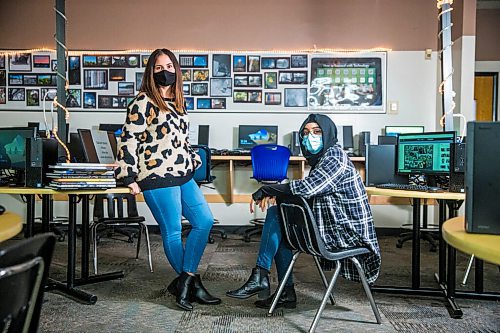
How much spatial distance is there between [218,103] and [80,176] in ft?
11.3

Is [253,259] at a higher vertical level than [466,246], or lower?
lower

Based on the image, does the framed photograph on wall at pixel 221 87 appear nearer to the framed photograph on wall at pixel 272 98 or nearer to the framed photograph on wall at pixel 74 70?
the framed photograph on wall at pixel 272 98

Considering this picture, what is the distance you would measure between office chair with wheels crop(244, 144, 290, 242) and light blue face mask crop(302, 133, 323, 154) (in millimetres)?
2468

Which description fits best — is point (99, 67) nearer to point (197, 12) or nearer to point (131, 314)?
point (197, 12)

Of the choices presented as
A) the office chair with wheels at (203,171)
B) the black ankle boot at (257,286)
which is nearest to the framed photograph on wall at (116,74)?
the office chair with wheels at (203,171)

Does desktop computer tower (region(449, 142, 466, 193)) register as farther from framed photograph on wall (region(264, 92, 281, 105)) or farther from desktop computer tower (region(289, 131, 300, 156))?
framed photograph on wall (region(264, 92, 281, 105))

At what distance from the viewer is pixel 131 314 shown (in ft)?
9.93

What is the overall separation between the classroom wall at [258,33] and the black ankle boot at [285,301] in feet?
11.1

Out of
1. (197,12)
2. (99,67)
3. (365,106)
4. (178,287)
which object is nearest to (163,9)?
Answer: (197,12)

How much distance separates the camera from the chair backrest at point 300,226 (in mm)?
2619

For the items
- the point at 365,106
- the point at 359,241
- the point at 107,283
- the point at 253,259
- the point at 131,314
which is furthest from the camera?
the point at 365,106

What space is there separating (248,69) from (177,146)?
3.65 meters

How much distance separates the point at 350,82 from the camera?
643cm

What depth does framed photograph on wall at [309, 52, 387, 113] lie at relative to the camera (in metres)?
6.41
